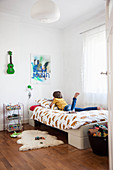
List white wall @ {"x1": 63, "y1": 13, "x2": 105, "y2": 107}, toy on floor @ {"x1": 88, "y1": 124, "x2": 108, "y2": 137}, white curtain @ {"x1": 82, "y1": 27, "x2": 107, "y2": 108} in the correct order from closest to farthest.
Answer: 1. toy on floor @ {"x1": 88, "y1": 124, "x2": 108, "y2": 137}
2. white curtain @ {"x1": 82, "y1": 27, "x2": 107, "y2": 108}
3. white wall @ {"x1": 63, "y1": 13, "x2": 105, "y2": 107}

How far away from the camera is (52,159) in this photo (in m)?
2.47

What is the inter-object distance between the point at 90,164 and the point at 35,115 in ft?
6.72

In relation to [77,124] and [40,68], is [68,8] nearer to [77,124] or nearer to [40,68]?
[40,68]

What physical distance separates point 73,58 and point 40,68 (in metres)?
0.98

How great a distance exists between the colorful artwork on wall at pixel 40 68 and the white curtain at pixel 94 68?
108 centimetres

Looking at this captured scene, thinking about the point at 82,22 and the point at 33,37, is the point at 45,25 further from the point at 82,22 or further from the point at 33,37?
the point at 82,22

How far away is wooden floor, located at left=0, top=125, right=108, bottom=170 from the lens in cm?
224

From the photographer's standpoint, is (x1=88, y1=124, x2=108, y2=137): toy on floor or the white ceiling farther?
the white ceiling

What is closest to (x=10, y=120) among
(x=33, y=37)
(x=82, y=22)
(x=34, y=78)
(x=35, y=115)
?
(x=35, y=115)

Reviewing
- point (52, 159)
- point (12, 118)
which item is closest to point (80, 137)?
point (52, 159)

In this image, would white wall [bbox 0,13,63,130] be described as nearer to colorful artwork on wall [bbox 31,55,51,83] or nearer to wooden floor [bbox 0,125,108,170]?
colorful artwork on wall [bbox 31,55,51,83]

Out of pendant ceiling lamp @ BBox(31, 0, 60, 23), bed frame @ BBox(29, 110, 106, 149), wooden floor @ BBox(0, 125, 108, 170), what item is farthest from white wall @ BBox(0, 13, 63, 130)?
bed frame @ BBox(29, 110, 106, 149)

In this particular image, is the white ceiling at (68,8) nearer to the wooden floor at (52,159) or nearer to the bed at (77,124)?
the bed at (77,124)

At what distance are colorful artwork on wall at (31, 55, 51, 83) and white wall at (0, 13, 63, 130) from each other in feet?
0.39
